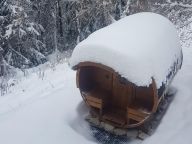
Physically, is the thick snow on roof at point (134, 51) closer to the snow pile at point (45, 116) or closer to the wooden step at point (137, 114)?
the wooden step at point (137, 114)

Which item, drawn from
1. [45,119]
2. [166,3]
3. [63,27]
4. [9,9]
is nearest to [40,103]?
[45,119]

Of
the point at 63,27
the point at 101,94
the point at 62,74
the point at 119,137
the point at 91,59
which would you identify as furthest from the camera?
the point at 63,27

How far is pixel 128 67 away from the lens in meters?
6.20

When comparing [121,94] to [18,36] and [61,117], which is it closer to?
[61,117]

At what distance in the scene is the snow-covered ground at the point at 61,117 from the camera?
22.3ft

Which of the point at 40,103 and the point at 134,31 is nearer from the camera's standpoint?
the point at 134,31

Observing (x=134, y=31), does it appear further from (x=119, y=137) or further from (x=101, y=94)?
(x=119, y=137)

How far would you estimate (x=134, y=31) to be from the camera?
23.6 feet

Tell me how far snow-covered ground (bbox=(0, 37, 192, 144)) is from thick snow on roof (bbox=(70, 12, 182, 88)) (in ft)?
3.43

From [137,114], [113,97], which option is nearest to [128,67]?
[137,114]

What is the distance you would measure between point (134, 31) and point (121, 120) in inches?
78.0

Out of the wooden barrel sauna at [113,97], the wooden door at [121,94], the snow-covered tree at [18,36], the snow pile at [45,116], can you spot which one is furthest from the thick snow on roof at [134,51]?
the snow-covered tree at [18,36]

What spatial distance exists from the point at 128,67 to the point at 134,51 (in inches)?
15.1

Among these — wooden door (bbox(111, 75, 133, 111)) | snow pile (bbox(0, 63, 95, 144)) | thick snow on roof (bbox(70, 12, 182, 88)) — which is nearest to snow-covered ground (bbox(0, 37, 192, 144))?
snow pile (bbox(0, 63, 95, 144))
